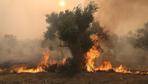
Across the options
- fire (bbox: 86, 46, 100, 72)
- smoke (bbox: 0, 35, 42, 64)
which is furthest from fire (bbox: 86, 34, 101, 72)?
smoke (bbox: 0, 35, 42, 64)

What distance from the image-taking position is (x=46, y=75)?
11369 centimetres

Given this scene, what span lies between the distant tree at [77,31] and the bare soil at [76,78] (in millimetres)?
5429

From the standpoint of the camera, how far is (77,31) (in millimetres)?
116750

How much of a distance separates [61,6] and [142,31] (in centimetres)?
3228

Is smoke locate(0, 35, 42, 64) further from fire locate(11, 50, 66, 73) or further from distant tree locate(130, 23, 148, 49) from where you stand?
distant tree locate(130, 23, 148, 49)

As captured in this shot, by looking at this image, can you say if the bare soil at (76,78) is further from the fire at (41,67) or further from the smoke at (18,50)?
the smoke at (18,50)

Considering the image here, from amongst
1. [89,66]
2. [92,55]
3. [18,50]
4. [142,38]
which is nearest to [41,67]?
[89,66]

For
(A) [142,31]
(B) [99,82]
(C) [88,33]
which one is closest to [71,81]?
(B) [99,82]

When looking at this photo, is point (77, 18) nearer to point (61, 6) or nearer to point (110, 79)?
point (110, 79)

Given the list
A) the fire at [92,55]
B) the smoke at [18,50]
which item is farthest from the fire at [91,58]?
the smoke at [18,50]

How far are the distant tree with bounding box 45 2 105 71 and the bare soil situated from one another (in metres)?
5.43

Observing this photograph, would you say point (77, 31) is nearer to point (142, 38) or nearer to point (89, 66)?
point (89, 66)

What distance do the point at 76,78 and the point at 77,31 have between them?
13.2 metres

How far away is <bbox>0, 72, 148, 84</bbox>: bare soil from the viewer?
106 m
